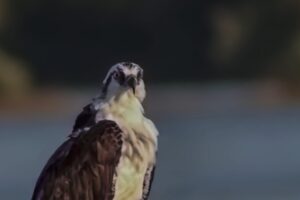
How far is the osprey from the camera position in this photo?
29.3ft

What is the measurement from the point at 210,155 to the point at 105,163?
46.8 feet

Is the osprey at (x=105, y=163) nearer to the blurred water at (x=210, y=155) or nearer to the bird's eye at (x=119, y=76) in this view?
the bird's eye at (x=119, y=76)

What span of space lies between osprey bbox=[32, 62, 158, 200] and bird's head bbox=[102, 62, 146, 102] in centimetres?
19

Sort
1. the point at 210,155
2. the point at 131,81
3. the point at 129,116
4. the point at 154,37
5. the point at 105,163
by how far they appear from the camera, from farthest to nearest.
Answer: the point at 154,37 < the point at 210,155 < the point at 131,81 < the point at 129,116 < the point at 105,163

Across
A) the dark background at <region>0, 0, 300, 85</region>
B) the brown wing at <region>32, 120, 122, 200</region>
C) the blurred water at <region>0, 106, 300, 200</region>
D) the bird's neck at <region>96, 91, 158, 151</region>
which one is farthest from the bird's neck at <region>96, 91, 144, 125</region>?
the dark background at <region>0, 0, 300, 85</region>

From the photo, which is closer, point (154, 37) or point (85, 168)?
point (85, 168)

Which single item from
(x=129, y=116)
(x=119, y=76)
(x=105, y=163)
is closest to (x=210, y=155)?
(x=119, y=76)

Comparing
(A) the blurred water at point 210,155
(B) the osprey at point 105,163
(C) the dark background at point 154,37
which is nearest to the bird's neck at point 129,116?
(B) the osprey at point 105,163

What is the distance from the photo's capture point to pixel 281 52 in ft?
120

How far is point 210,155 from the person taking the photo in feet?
76.1

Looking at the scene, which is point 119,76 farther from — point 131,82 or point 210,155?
point 210,155

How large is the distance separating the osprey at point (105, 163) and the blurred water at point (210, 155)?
8856 mm

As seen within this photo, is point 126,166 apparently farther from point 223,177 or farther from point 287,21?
point 287,21

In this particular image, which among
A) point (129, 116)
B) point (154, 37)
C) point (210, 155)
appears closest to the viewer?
point (129, 116)
